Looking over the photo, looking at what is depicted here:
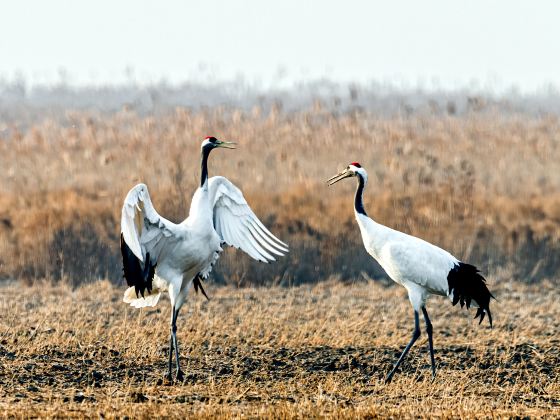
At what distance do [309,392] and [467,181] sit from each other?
6675 millimetres

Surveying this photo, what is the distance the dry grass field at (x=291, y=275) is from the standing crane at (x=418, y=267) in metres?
0.45

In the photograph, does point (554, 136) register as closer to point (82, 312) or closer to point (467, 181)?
point (467, 181)

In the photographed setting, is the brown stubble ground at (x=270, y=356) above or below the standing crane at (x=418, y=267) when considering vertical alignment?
below

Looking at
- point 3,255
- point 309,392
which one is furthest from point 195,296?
point 309,392

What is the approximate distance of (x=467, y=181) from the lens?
12.5 m

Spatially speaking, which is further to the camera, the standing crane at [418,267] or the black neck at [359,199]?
the black neck at [359,199]

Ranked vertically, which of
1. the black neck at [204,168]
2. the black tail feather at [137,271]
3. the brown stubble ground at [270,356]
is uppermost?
the black neck at [204,168]

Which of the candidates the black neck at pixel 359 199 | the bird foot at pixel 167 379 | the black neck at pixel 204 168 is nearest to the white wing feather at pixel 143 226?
the black neck at pixel 204 168

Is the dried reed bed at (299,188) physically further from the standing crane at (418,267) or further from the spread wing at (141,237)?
the spread wing at (141,237)

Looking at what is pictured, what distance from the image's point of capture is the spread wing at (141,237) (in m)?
6.33

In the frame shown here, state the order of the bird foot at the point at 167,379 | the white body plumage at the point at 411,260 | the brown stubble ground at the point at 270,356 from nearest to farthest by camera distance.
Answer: the brown stubble ground at the point at 270,356 < the bird foot at the point at 167,379 < the white body plumage at the point at 411,260

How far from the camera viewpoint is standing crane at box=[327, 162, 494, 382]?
7.21 metres

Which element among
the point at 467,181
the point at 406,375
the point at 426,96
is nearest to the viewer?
the point at 406,375

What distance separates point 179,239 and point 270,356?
105 centimetres
